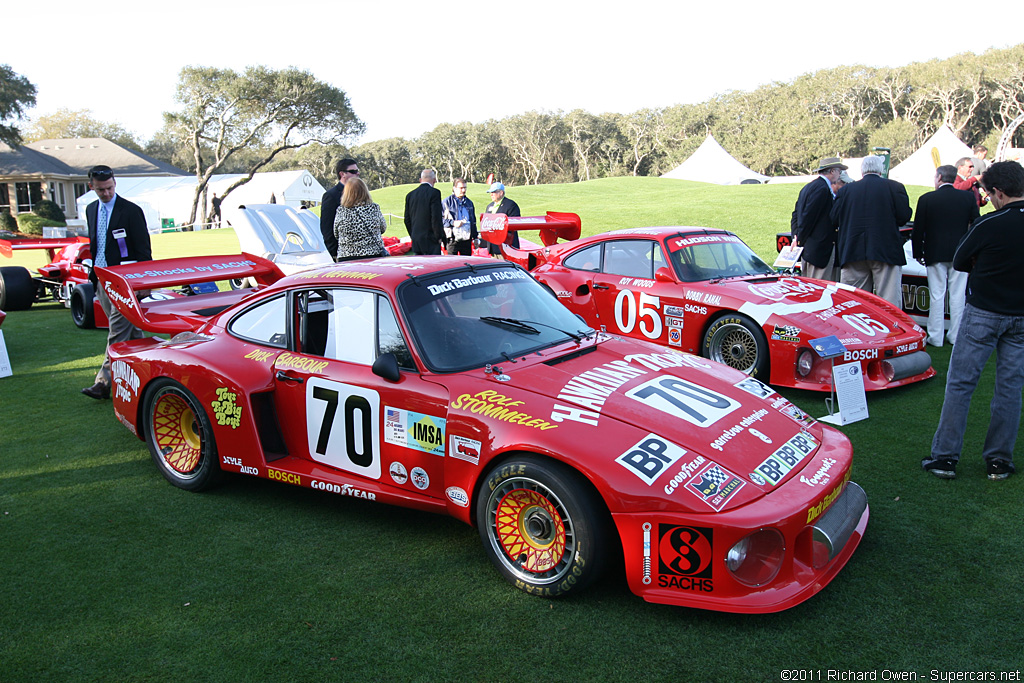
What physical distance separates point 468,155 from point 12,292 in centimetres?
6812

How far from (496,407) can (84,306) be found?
29.7ft

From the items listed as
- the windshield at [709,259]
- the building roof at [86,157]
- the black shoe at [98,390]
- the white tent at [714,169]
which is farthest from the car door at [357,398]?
the building roof at [86,157]

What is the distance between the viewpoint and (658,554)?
9.50 feet

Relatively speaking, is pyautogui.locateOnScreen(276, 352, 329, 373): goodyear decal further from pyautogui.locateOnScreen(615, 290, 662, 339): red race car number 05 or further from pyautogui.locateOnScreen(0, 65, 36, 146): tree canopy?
pyautogui.locateOnScreen(0, 65, 36, 146): tree canopy

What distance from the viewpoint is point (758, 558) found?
2.93 metres

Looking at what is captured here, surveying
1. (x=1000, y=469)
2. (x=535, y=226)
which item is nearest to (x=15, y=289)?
(x=535, y=226)

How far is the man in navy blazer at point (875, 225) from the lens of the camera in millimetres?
7480

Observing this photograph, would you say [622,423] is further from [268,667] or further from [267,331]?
[267,331]

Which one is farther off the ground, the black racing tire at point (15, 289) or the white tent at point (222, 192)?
the white tent at point (222, 192)

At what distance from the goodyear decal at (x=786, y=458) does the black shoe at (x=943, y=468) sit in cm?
139

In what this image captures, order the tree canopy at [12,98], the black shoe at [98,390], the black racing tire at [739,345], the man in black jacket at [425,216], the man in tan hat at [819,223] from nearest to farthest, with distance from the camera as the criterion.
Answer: the black racing tire at [739,345] → the black shoe at [98,390] → the man in tan hat at [819,223] → the man in black jacket at [425,216] → the tree canopy at [12,98]

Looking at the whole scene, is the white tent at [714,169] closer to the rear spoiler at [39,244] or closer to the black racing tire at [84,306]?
the rear spoiler at [39,244]

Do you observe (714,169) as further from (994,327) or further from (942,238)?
(994,327)

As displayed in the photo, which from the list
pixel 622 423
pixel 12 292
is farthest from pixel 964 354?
pixel 12 292
